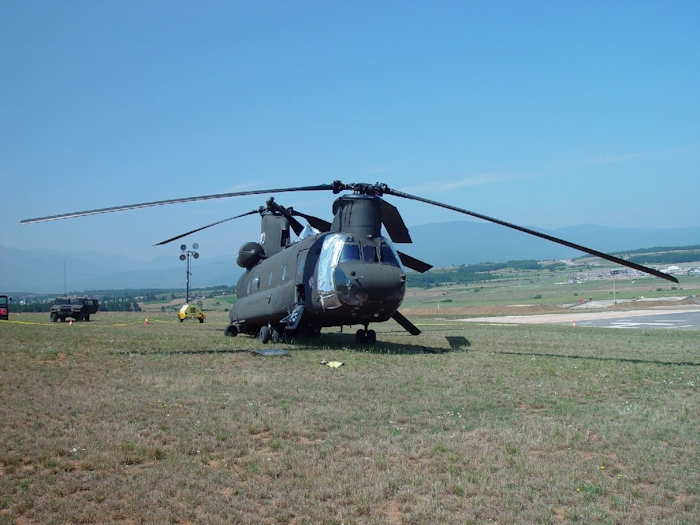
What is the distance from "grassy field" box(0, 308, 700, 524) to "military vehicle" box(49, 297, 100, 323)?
35.1 m

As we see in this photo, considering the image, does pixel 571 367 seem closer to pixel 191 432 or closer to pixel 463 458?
pixel 463 458

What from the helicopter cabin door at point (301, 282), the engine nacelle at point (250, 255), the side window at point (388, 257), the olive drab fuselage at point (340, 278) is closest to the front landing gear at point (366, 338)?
the olive drab fuselage at point (340, 278)

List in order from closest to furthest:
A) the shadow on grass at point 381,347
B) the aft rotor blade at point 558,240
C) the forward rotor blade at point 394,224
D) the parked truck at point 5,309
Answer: the aft rotor blade at point 558,240 → the shadow on grass at point 381,347 → the forward rotor blade at point 394,224 → the parked truck at point 5,309

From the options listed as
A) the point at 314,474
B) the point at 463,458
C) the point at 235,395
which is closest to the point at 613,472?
the point at 463,458

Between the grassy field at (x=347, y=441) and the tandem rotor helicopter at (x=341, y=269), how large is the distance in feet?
7.63

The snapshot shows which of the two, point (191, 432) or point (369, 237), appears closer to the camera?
point (191, 432)

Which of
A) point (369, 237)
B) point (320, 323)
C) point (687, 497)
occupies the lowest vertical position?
point (687, 497)

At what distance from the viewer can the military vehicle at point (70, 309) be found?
49.9 metres

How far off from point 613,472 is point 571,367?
8789 millimetres

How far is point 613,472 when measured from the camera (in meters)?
8.25

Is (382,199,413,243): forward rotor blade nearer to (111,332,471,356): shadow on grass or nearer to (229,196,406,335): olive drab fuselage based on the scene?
(229,196,406,335): olive drab fuselage

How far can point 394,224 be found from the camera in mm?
21781

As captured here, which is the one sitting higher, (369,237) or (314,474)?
(369,237)

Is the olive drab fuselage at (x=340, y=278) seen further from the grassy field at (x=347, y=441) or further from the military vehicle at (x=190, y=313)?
the military vehicle at (x=190, y=313)
